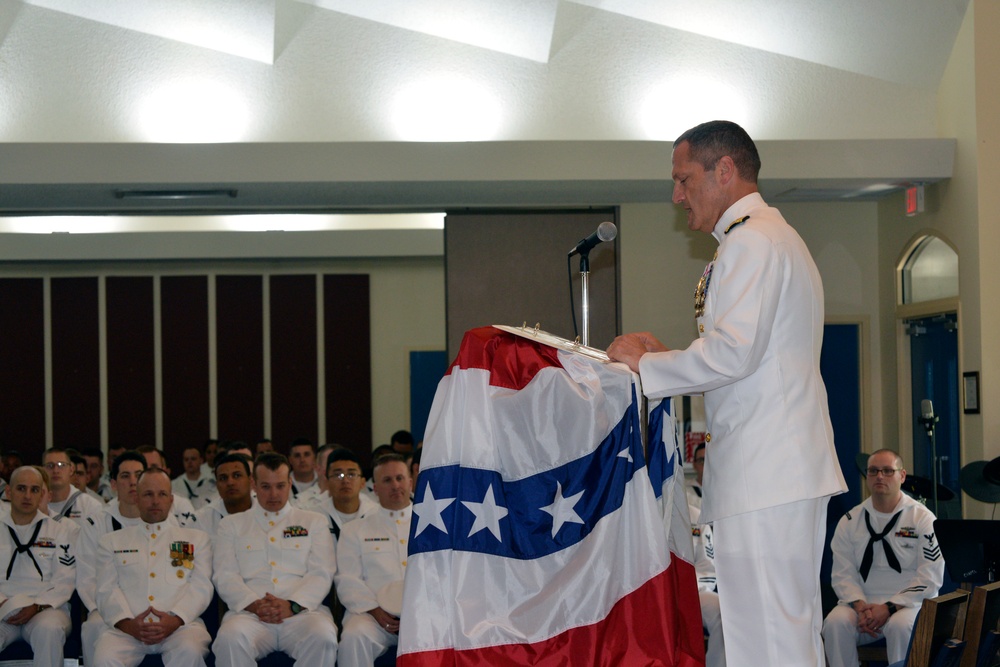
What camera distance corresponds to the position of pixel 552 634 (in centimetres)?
266

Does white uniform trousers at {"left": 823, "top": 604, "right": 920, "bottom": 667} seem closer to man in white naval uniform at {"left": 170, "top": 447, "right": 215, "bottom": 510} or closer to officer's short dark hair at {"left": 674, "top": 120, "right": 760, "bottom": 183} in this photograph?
officer's short dark hair at {"left": 674, "top": 120, "right": 760, "bottom": 183}

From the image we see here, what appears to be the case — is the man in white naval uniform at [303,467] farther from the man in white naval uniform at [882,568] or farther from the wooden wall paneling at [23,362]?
the wooden wall paneling at [23,362]

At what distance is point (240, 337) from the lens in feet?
40.0

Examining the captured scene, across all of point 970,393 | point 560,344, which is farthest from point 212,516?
point 970,393

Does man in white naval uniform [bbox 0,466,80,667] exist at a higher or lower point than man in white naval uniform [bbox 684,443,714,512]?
lower

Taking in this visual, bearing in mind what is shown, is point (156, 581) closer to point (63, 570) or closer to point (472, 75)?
point (63, 570)

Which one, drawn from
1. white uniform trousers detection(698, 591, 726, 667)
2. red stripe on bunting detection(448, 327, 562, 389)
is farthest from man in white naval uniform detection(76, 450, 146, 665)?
red stripe on bunting detection(448, 327, 562, 389)

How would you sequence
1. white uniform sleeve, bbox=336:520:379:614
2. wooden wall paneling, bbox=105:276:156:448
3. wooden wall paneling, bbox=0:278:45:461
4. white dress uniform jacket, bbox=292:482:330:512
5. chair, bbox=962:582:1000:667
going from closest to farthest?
chair, bbox=962:582:1000:667 → white uniform sleeve, bbox=336:520:379:614 → white dress uniform jacket, bbox=292:482:330:512 → wooden wall paneling, bbox=0:278:45:461 → wooden wall paneling, bbox=105:276:156:448

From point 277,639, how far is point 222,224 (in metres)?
6.59

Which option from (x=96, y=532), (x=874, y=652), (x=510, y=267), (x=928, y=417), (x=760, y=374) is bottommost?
(x=874, y=652)

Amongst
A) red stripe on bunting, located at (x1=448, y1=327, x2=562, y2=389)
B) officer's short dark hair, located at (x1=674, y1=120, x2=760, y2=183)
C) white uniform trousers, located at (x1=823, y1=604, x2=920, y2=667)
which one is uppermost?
officer's short dark hair, located at (x1=674, y1=120, x2=760, y2=183)

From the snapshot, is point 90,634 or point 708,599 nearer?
point 90,634

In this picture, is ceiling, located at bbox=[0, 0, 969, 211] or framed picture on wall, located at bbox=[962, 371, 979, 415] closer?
framed picture on wall, located at bbox=[962, 371, 979, 415]

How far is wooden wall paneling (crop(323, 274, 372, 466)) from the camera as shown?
40.0 feet
